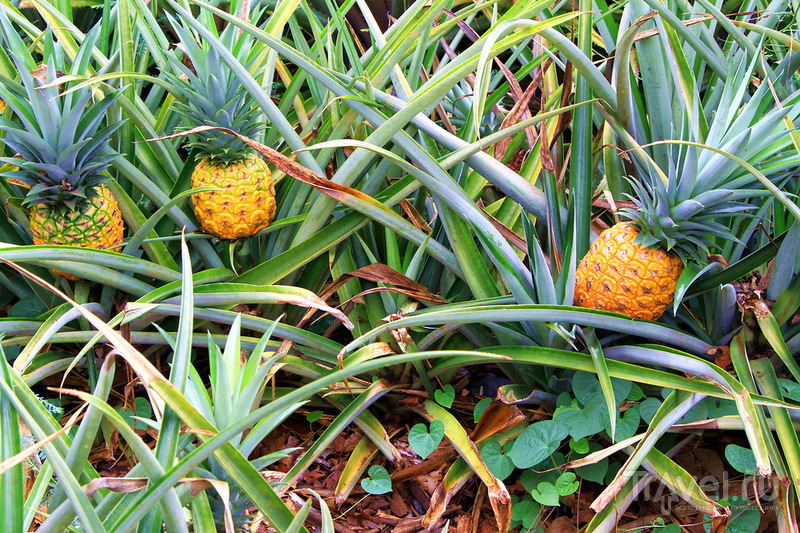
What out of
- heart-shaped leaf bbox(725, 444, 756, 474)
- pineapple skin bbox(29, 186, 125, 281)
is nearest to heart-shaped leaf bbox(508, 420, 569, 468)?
heart-shaped leaf bbox(725, 444, 756, 474)

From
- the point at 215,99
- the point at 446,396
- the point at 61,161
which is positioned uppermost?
the point at 215,99

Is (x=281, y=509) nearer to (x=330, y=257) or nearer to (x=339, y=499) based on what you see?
(x=339, y=499)

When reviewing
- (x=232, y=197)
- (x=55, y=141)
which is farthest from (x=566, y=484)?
(x=55, y=141)

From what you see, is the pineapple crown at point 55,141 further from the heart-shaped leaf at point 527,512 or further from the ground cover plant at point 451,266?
the heart-shaped leaf at point 527,512

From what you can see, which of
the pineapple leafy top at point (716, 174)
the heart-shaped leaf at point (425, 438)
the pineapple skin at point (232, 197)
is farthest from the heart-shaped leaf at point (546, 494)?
the pineapple skin at point (232, 197)

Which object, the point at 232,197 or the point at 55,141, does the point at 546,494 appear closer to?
the point at 232,197

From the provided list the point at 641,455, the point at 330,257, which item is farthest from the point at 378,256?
the point at 641,455
